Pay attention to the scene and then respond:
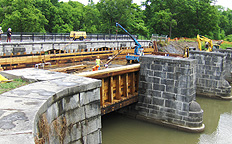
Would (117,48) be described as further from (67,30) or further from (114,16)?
(67,30)

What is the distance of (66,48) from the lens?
21.4 m

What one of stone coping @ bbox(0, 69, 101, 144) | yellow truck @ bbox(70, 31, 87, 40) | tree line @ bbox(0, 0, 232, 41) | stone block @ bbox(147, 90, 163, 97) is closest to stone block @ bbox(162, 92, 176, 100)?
stone block @ bbox(147, 90, 163, 97)

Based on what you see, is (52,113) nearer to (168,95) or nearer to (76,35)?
(168,95)

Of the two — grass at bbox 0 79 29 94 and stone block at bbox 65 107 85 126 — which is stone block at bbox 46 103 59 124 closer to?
stone block at bbox 65 107 85 126

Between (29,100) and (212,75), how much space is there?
18.5 m

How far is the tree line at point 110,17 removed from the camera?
113 feet

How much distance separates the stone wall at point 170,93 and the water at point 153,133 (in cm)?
46

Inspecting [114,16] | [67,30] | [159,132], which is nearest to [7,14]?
[67,30]

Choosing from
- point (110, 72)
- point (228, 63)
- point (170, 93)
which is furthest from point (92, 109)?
point (228, 63)

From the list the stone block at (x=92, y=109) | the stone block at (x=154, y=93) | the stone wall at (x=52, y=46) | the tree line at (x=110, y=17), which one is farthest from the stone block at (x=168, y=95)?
the tree line at (x=110, y=17)

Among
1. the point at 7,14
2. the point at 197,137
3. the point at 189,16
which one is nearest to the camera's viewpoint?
the point at 197,137

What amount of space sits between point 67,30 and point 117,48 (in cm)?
1942

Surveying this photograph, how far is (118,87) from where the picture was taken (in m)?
13.6

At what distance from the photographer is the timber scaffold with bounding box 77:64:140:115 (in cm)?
1237
